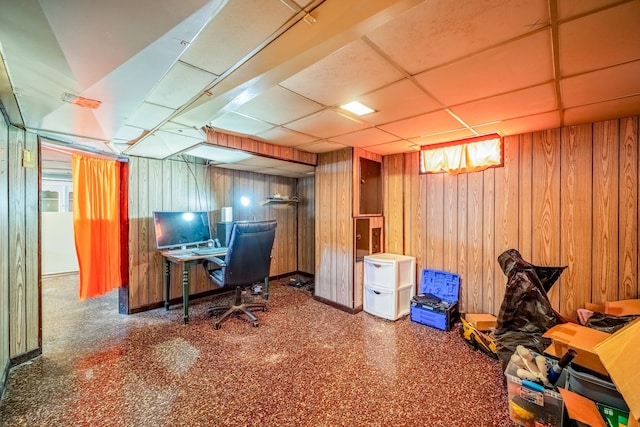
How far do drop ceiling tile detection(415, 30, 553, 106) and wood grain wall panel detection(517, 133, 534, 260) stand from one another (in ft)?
4.46

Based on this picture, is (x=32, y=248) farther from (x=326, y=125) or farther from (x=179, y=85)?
(x=326, y=125)

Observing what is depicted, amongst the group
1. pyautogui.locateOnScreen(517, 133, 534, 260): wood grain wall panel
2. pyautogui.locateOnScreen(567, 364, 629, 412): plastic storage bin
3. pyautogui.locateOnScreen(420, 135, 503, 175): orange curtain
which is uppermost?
pyautogui.locateOnScreen(420, 135, 503, 175): orange curtain

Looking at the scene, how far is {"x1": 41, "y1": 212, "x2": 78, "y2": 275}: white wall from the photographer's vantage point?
16.9 feet

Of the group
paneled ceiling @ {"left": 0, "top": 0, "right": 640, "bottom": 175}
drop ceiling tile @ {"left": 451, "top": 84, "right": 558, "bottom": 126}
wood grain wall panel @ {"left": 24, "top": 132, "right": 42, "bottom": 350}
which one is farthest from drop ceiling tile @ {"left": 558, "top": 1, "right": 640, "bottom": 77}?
wood grain wall panel @ {"left": 24, "top": 132, "right": 42, "bottom": 350}

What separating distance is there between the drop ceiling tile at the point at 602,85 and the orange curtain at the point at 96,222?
453 cm

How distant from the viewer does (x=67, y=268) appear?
5.31 metres

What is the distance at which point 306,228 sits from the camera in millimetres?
5281

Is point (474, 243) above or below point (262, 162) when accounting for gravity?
below

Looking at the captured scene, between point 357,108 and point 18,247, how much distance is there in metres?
2.98

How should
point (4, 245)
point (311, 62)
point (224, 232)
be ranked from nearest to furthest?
point (311, 62) → point (4, 245) → point (224, 232)

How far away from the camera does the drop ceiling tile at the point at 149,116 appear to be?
6.15 ft

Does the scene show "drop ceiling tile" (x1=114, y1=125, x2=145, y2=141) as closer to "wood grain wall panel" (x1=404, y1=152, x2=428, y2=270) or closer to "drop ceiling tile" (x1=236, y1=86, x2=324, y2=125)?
"drop ceiling tile" (x1=236, y1=86, x2=324, y2=125)

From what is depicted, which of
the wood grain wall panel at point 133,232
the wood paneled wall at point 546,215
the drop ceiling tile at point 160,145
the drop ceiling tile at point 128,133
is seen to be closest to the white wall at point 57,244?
the wood grain wall panel at point 133,232

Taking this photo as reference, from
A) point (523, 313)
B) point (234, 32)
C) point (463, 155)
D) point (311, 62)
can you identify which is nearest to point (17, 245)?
point (234, 32)
